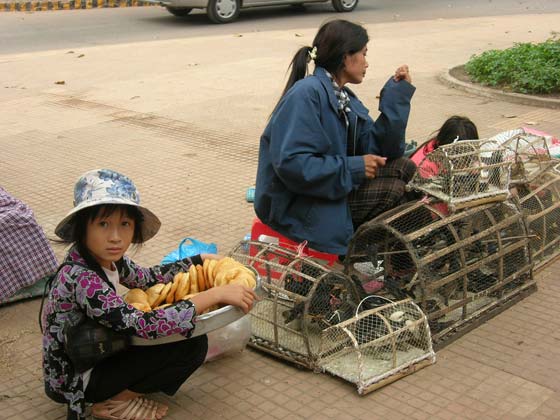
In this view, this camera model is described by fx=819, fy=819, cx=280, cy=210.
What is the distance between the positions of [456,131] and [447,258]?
1.02 meters

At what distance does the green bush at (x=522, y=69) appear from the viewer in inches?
320

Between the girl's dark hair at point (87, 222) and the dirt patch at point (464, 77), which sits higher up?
the girl's dark hair at point (87, 222)

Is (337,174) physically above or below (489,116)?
above

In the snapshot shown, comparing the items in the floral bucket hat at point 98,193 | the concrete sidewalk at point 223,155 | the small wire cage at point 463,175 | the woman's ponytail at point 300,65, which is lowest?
the concrete sidewalk at point 223,155

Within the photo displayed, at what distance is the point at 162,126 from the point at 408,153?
3.54 m

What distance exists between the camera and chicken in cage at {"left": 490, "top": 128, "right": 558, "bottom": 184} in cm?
425

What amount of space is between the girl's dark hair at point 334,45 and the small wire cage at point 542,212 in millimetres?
1146

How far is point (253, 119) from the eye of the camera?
7.75 meters

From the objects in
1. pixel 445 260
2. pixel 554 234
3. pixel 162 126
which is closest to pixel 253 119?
pixel 162 126

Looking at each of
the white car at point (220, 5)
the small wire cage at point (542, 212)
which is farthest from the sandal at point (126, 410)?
the white car at point (220, 5)

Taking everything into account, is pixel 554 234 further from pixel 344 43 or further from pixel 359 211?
pixel 344 43

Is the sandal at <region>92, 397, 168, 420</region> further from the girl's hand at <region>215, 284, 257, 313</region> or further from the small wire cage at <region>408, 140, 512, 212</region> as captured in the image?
the small wire cage at <region>408, 140, 512, 212</region>

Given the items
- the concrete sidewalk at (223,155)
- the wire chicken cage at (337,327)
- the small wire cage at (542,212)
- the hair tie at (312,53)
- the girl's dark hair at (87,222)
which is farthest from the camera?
the small wire cage at (542,212)

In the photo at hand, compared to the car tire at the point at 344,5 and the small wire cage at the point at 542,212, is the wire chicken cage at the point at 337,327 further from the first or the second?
the car tire at the point at 344,5
